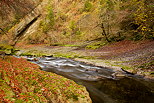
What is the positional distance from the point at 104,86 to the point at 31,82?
14.0 ft

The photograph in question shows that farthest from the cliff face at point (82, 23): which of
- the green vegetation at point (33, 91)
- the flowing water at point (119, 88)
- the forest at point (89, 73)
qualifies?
the green vegetation at point (33, 91)

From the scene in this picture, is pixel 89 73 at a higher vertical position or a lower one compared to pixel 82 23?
lower

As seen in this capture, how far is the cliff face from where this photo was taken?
59.1ft

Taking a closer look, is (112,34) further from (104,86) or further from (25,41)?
(25,41)

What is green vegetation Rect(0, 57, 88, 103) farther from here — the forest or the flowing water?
the flowing water

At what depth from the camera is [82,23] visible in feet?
105

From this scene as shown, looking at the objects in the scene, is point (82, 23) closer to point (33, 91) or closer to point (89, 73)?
point (89, 73)

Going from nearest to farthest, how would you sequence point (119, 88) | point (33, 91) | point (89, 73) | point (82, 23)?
point (33, 91) < point (119, 88) < point (89, 73) < point (82, 23)

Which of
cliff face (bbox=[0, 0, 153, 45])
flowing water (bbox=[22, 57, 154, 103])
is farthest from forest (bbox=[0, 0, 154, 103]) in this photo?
cliff face (bbox=[0, 0, 153, 45])

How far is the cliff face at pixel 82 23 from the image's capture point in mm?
18016

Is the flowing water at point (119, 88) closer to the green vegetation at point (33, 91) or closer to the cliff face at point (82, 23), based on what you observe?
the green vegetation at point (33, 91)

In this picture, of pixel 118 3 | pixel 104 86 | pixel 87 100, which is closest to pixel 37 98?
pixel 87 100

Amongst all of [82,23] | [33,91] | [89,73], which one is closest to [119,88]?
[89,73]

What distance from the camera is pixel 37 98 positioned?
427cm
